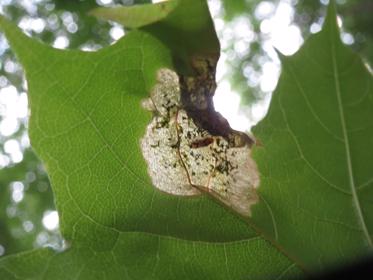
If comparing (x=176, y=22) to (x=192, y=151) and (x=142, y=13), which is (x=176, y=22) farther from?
(x=192, y=151)

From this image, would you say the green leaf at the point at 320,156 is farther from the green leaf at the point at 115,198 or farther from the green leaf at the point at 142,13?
the green leaf at the point at 142,13

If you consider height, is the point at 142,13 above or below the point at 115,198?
above

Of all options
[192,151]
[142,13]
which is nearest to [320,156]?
[192,151]

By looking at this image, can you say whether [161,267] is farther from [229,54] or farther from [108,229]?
[229,54]

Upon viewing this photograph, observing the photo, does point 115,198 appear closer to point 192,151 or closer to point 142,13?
point 192,151

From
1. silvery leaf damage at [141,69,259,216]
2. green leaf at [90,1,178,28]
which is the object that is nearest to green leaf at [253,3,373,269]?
silvery leaf damage at [141,69,259,216]

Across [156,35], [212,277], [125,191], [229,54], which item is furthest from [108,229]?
[229,54]
